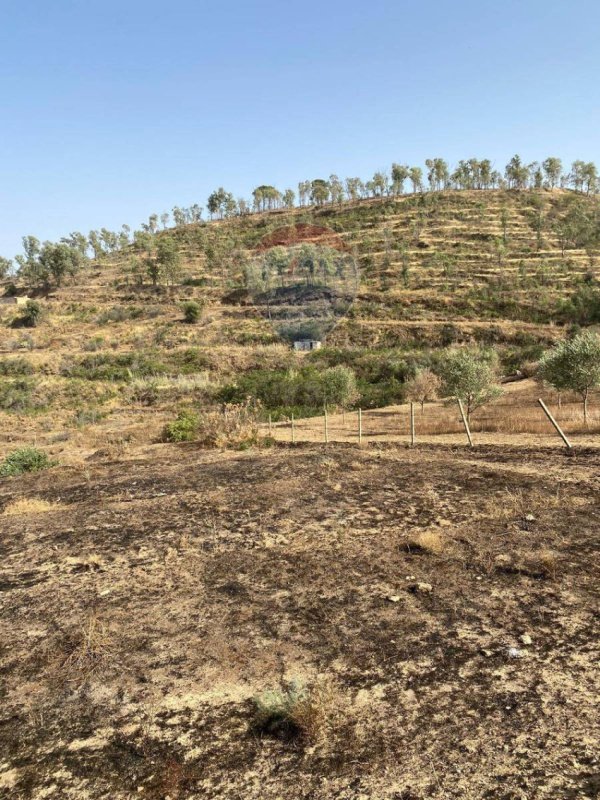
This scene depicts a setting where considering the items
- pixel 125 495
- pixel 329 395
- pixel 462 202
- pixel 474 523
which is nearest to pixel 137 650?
pixel 474 523

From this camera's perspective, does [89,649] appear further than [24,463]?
No

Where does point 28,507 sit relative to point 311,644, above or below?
below

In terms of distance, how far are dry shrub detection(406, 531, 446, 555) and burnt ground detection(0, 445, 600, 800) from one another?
→ 42 mm

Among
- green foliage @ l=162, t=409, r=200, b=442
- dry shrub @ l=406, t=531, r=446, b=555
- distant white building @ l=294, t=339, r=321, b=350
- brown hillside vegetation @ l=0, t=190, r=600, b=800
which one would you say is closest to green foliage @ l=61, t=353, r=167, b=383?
distant white building @ l=294, t=339, r=321, b=350

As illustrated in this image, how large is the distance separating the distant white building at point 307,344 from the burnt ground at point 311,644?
141 feet

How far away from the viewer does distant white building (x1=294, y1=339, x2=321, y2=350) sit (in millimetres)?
52625

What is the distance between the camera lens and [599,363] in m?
19.0

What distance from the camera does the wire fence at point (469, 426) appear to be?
17422 millimetres

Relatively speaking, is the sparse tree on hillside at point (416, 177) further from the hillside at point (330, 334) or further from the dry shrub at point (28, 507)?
the dry shrub at point (28, 507)

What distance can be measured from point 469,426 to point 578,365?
4.71 m

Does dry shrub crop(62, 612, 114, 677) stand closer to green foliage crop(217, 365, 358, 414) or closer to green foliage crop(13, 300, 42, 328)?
green foliage crop(217, 365, 358, 414)

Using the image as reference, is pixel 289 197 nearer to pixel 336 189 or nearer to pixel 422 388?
pixel 336 189

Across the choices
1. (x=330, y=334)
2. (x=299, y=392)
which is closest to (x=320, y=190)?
(x=330, y=334)

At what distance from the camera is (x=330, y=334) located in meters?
55.7
